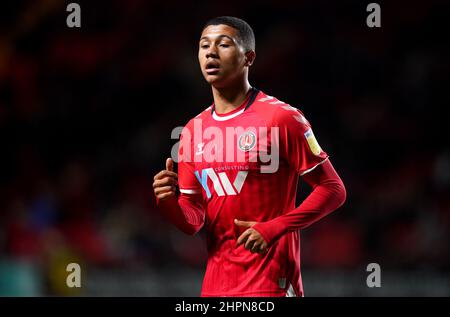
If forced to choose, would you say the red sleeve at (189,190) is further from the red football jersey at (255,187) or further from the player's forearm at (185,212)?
the red football jersey at (255,187)

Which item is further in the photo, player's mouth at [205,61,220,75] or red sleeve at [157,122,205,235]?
red sleeve at [157,122,205,235]

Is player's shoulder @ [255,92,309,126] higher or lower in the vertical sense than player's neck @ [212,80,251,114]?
lower

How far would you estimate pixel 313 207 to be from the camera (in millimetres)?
3920

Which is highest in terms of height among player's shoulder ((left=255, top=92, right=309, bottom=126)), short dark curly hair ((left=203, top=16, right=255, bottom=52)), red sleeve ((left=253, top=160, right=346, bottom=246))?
short dark curly hair ((left=203, top=16, right=255, bottom=52))

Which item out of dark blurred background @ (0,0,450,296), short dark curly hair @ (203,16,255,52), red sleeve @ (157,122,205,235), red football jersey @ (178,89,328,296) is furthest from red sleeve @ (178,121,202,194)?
dark blurred background @ (0,0,450,296)

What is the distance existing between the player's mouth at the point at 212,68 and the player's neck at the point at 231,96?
0.52ft

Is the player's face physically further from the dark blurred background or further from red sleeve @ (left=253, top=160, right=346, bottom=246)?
the dark blurred background

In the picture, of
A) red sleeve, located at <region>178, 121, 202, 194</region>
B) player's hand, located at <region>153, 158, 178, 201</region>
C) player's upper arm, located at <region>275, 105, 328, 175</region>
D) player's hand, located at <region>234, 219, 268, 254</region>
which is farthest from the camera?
red sleeve, located at <region>178, 121, 202, 194</region>

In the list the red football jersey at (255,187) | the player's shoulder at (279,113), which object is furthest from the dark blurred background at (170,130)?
the player's shoulder at (279,113)

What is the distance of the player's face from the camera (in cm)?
410

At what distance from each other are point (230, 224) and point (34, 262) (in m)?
4.63

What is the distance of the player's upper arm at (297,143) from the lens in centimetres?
398

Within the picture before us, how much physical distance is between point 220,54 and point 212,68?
87 mm
